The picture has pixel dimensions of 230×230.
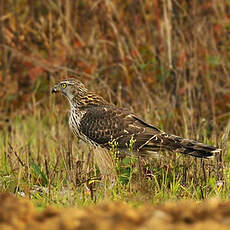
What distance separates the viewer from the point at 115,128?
679 cm

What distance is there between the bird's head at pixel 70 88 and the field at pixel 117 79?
0.70 ft

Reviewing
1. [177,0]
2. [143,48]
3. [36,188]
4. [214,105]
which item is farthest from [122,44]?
[36,188]

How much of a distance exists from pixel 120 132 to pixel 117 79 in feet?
10.5

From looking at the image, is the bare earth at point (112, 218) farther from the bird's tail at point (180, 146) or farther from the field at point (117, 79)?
the bird's tail at point (180, 146)

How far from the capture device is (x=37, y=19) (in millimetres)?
11438

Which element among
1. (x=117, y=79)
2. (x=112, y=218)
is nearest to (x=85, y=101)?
(x=117, y=79)

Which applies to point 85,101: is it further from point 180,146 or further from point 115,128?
point 180,146

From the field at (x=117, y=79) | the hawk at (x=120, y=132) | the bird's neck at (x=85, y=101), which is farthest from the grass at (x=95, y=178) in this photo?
the bird's neck at (x=85, y=101)

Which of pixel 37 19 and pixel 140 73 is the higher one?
pixel 37 19

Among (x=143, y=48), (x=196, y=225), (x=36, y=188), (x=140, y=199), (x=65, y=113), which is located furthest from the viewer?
(x=143, y=48)

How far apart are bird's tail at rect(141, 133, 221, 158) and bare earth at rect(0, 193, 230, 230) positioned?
9.99ft

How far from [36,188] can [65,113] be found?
2.45 meters

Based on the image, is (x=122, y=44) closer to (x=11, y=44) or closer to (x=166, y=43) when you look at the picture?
(x=166, y=43)

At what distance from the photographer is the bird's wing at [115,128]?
6629 mm
